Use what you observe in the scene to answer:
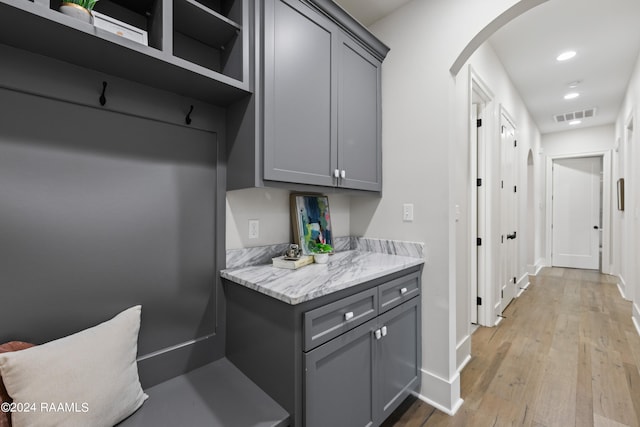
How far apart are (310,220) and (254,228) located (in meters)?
0.42

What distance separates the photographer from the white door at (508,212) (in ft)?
10.9

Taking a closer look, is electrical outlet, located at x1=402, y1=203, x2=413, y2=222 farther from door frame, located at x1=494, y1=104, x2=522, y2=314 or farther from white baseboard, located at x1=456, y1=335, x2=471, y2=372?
door frame, located at x1=494, y1=104, x2=522, y2=314

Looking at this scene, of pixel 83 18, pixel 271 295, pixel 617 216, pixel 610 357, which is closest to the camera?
pixel 83 18

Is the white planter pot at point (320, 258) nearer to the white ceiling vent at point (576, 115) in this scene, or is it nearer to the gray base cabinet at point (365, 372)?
the gray base cabinet at point (365, 372)

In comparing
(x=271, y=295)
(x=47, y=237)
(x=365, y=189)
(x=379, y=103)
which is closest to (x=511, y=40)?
(x=379, y=103)

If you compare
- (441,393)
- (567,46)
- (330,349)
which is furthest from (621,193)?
(330,349)

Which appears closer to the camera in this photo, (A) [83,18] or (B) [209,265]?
(A) [83,18]

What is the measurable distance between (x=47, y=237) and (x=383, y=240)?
188 cm

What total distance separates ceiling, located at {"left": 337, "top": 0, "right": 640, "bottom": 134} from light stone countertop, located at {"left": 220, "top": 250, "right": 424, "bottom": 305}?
6.05 feet

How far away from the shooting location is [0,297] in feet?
3.25

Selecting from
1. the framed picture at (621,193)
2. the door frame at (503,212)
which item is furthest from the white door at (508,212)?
the framed picture at (621,193)

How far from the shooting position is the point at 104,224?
121 cm

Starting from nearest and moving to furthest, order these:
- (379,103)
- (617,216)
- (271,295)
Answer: (271,295) → (379,103) → (617,216)

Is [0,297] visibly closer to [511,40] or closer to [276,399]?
[276,399]
